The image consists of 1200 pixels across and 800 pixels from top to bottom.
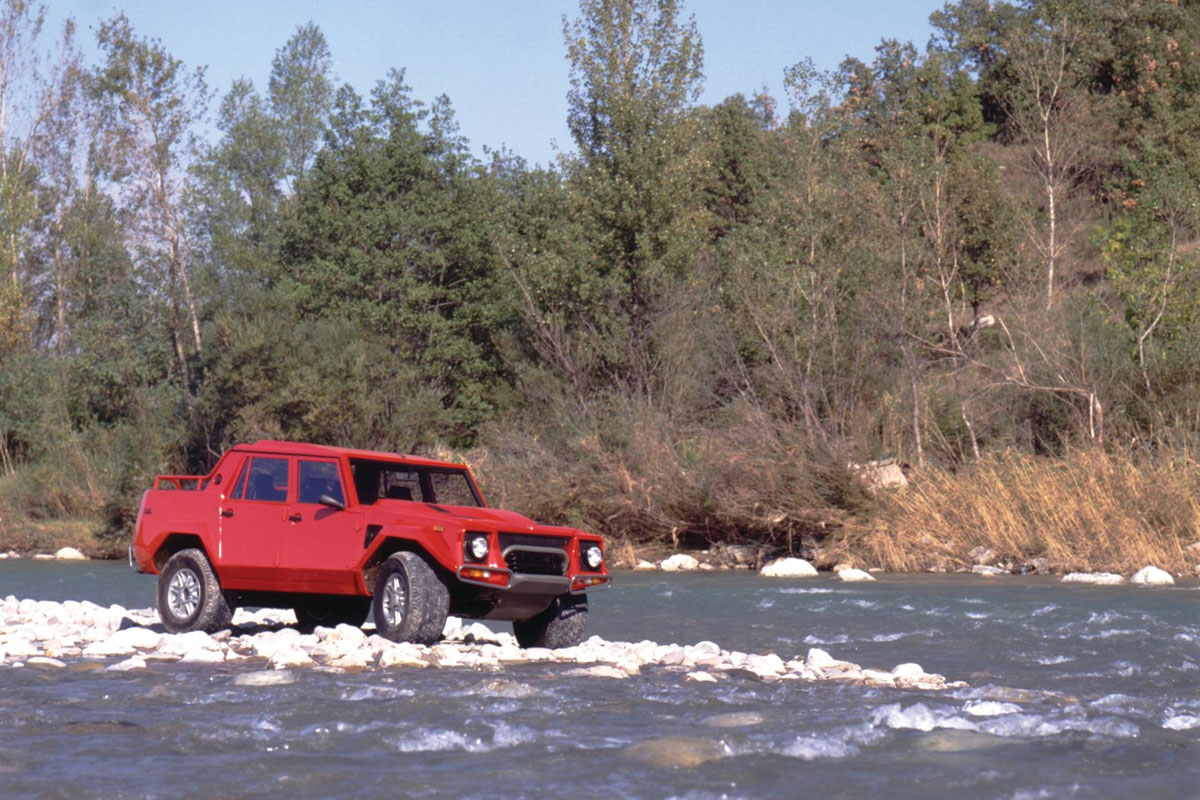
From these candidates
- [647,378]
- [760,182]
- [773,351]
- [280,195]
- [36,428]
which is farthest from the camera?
[280,195]

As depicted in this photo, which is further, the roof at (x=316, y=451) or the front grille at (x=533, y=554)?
the roof at (x=316, y=451)

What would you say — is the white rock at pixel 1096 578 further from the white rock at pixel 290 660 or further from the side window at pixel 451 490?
the white rock at pixel 290 660

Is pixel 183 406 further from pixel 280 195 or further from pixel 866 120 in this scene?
pixel 866 120

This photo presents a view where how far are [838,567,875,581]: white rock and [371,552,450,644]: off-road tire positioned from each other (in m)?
11.8

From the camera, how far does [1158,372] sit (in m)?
27.8

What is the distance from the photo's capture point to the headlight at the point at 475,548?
36.2 feet

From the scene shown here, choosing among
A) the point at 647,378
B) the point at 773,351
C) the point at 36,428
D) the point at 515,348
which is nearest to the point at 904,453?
the point at 773,351

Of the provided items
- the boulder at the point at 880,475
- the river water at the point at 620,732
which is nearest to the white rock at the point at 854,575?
the boulder at the point at 880,475

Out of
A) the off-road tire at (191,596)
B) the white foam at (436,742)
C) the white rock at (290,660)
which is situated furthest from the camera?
the off-road tire at (191,596)

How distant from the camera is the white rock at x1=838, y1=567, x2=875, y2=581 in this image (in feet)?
72.0

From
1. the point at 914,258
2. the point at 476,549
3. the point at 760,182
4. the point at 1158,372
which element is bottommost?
the point at 476,549

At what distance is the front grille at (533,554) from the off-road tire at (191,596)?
117 inches

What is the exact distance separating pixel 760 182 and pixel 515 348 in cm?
1366

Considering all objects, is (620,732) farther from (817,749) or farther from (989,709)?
(989,709)
